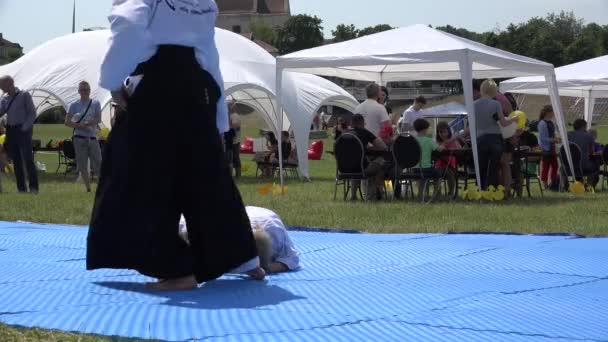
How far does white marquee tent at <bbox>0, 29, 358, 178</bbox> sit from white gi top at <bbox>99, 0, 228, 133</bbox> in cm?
1501

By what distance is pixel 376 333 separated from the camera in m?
4.31

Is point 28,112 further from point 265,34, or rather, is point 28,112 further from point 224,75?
point 265,34

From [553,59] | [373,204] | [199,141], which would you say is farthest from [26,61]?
[553,59]

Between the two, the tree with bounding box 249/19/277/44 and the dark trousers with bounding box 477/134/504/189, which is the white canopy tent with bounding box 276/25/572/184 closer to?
the dark trousers with bounding box 477/134/504/189

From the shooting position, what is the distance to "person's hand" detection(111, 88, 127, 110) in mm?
5396

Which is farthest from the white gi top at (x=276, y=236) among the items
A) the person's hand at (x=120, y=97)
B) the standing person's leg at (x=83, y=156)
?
the standing person's leg at (x=83, y=156)

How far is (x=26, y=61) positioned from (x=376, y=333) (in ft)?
67.5

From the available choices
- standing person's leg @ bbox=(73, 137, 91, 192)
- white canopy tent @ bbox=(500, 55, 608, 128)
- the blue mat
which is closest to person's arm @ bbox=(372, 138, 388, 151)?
standing person's leg @ bbox=(73, 137, 91, 192)

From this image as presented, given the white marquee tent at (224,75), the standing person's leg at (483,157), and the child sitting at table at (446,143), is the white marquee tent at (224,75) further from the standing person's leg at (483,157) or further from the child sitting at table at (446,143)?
the standing person's leg at (483,157)

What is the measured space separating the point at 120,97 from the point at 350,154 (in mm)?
8304

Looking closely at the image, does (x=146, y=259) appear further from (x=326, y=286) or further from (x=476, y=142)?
(x=476, y=142)

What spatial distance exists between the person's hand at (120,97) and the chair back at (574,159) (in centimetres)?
1141

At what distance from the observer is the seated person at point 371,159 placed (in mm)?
13648

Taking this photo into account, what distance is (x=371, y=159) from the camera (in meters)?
14.0
